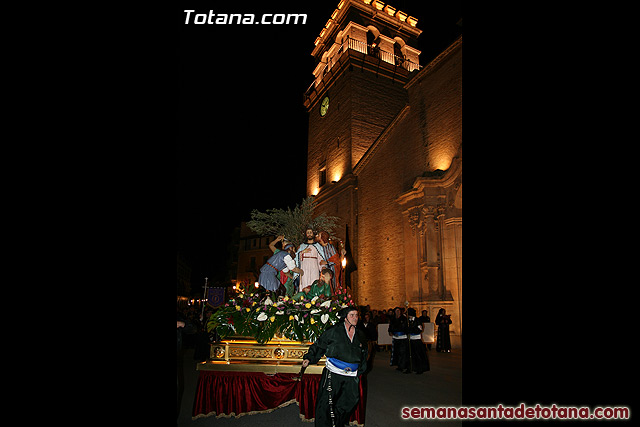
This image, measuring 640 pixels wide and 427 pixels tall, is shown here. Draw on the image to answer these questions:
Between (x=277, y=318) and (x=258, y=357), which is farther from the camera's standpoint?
(x=277, y=318)

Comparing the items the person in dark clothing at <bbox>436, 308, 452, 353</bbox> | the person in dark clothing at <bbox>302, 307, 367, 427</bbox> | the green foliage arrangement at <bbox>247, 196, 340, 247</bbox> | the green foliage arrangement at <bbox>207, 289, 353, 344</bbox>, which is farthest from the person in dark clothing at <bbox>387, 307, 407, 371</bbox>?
the person in dark clothing at <bbox>302, 307, 367, 427</bbox>

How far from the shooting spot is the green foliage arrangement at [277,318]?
5.94 m

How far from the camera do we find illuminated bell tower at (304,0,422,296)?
86.8 ft

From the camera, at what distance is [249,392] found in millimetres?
5730

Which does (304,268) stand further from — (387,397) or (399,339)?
(399,339)

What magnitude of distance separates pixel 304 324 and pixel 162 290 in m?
4.04

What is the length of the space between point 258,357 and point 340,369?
4.78 feet

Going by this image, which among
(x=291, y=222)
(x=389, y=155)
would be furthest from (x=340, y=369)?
(x=389, y=155)

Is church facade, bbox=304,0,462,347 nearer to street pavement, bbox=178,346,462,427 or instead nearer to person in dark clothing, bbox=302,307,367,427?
street pavement, bbox=178,346,462,427

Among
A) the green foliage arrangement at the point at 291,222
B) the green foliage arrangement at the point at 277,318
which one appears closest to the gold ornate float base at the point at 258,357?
the green foliage arrangement at the point at 277,318

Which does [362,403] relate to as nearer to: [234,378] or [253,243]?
[234,378]

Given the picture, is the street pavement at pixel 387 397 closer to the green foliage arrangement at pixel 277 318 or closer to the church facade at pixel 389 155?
the green foliage arrangement at pixel 277 318

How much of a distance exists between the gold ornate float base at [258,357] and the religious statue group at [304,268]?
0.99 metres

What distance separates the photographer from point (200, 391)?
5.70 m
